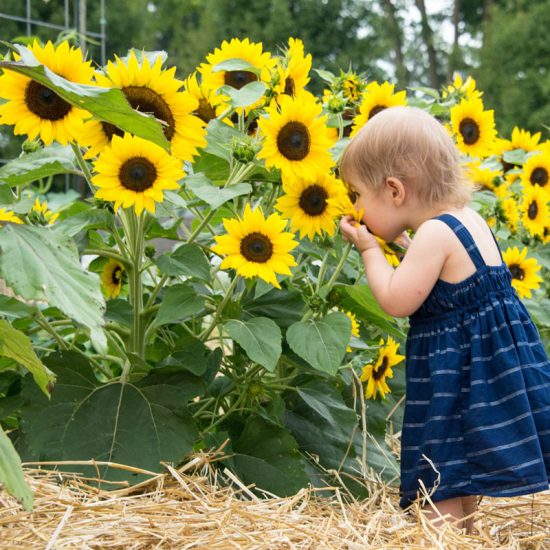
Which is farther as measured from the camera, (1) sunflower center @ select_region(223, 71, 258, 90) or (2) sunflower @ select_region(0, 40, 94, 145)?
(1) sunflower center @ select_region(223, 71, 258, 90)

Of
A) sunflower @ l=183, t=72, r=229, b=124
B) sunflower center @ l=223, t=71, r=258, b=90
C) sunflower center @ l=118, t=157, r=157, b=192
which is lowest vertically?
sunflower center @ l=118, t=157, r=157, b=192

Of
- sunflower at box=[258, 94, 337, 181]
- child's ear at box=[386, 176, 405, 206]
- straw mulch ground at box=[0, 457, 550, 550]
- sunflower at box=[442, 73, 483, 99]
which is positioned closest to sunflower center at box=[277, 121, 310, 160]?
sunflower at box=[258, 94, 337, 181]

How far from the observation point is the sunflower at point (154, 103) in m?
1.97

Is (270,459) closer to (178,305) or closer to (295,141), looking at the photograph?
(178,305)

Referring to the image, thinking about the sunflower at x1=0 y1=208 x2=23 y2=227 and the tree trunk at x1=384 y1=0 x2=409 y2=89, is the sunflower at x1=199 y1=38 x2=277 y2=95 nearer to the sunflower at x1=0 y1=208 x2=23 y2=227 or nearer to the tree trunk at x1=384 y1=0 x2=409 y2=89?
the sunflower at x1=0 y1=208 x2=23 y2=227

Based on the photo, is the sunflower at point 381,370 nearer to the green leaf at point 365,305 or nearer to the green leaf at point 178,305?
the green leaf at point 365,305

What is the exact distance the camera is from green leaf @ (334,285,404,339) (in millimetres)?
2219

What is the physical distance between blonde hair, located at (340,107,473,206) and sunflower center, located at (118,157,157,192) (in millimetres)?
480

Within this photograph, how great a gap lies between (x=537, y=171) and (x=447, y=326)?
1277 millimetres

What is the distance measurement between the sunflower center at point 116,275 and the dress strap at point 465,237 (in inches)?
33.3

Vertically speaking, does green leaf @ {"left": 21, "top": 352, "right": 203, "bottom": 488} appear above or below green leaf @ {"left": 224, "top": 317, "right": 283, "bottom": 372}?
below

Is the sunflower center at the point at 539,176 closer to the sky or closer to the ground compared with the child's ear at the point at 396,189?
closer to the sky

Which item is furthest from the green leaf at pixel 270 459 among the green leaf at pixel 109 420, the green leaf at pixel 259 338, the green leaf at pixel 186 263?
the green leaf at pixel 186 263

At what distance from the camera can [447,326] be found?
6.96 ft
